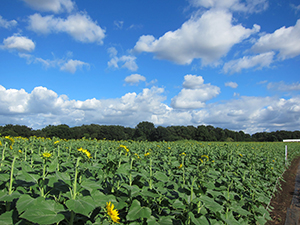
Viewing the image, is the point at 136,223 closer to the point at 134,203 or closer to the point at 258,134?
the point at 134,203

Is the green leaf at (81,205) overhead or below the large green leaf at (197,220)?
overhead

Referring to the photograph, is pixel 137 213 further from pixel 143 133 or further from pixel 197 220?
pixel 143 133

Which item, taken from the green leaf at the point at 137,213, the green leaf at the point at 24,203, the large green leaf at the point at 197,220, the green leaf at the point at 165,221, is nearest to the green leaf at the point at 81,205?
the green leaf at the point at 24,203

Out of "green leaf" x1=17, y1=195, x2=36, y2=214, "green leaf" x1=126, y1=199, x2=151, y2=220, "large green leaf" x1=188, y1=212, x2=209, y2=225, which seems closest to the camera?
"green leaf" x1=17, y1=195, x2=36, y2=214

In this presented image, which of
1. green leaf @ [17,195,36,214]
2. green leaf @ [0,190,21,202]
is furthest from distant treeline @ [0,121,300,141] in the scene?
green leaf @ [17,195,36,214]

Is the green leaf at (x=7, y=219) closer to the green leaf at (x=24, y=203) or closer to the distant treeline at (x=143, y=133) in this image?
the green leaf at (x=24, y=203)

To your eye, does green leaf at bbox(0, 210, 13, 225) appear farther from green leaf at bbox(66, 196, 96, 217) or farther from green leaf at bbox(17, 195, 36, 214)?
green leaf at bbox(66, 196, 96, 217)

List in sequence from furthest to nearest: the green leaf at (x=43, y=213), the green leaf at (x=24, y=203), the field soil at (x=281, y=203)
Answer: the field soil at (x=281, y=203) → the green leaf at (x=24, y=203) → the green leaf at (x=43, y=213)

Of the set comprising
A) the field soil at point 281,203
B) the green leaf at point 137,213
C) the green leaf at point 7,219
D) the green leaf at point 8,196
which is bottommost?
the field soil at point 281,203

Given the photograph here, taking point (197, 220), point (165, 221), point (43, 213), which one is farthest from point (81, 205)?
point (197, 220)

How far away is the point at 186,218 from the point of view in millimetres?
2543

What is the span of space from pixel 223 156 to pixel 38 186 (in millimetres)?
5819

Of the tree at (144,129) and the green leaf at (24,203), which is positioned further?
the tree at (144,129)

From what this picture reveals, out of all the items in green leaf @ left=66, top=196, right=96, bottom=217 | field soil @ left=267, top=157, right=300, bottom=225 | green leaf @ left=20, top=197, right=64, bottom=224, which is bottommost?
field soil @ left=267, top=157, right=300, bottom=225
